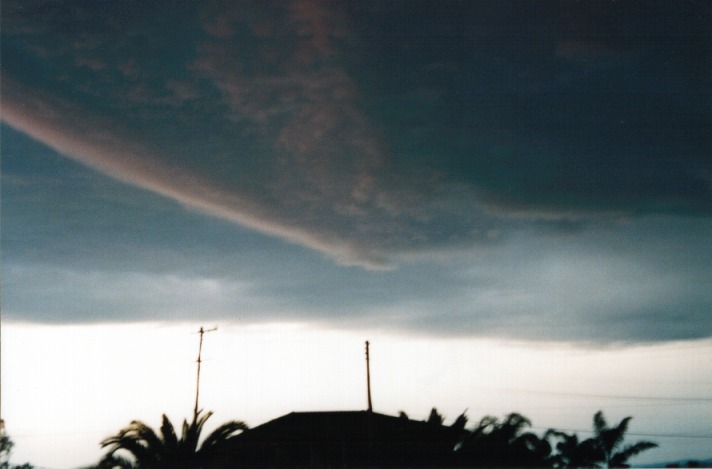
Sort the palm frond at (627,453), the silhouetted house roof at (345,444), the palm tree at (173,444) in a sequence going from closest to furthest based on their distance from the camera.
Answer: the palm tree at (173,444), the silhouetted house roof at (345,444), the palm frond at (627,453)

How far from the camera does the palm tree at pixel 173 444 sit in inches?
792

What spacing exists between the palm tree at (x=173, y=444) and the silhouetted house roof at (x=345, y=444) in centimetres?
666

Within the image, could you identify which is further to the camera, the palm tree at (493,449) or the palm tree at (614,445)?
the palm tree at (614,445)

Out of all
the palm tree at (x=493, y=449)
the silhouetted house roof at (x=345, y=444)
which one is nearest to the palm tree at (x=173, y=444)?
the silhouetted house roof at (x=345, y=444)

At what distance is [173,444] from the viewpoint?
67.5 ft

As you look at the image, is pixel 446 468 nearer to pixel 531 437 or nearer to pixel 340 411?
pixel 340 411

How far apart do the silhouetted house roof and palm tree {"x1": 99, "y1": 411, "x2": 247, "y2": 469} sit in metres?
6.66

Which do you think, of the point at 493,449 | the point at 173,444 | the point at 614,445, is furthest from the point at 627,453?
the point at 173,444

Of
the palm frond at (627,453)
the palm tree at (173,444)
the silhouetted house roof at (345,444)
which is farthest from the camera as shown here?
the palm frond at (627,453)

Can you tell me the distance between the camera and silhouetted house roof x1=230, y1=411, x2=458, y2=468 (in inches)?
1101

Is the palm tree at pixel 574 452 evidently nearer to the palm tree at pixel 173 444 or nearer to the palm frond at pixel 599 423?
the palm frond at pixel 599 423

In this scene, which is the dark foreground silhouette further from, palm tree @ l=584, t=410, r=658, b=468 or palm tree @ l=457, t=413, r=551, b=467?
palm tree @ l=584, t=410, r=658, b=468

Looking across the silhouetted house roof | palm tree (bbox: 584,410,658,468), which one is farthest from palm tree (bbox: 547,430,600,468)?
the silhouetted house roof

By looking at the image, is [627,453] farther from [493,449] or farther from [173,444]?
[173,444]
